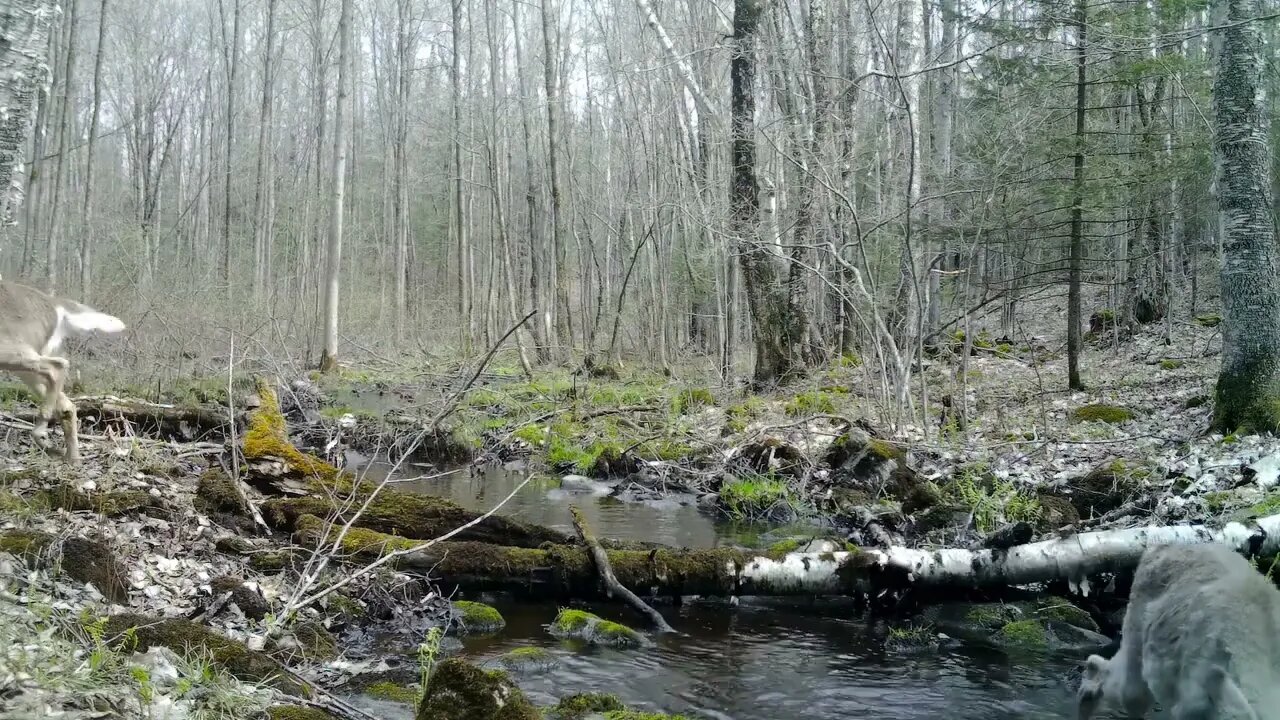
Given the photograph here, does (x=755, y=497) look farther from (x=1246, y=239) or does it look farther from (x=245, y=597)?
(x=245, y=597)

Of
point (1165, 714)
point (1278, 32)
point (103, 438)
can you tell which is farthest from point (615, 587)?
point (1278, 32)

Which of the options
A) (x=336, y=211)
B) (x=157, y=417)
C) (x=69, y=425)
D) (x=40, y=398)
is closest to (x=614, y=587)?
(x=69, y=425)

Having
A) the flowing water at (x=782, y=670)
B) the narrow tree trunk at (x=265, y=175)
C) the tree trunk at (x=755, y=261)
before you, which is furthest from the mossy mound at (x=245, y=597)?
the narrow tree trunk at (x=265, y=175)

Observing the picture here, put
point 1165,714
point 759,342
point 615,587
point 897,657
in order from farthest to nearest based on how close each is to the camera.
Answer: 1. point 759,342
2. point 615,587
3. point 897,657
4. point 1165,714

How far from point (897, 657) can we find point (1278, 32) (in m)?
18.8

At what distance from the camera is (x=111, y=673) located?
11.3ft

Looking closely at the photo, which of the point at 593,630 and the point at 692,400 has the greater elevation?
the point at 692,400

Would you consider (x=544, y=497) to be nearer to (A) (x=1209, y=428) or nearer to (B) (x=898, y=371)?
(B) (x=898, y=371)

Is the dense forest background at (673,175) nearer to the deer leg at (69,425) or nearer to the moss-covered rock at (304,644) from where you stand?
the deer leg at (69,425)

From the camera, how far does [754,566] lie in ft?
21.0

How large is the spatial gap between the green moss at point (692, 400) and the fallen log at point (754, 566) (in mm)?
7017

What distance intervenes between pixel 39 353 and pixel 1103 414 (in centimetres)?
1180

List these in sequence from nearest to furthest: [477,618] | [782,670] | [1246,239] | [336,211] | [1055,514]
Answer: [782,670]
[477,618]
[1055,514]
[1246,239]
[336,211]

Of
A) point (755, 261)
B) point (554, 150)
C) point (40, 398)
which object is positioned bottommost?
point (40, 398)
